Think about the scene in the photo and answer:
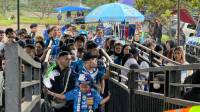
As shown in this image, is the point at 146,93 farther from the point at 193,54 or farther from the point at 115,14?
the point at 193,54

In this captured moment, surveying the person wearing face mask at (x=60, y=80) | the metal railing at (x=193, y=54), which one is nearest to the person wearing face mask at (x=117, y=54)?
the person wearing face mask at (x=60, y=80)

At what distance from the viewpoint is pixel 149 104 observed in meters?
8.59

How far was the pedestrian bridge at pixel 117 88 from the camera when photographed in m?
4.93

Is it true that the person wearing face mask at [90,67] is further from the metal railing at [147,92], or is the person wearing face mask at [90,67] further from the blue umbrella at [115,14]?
the blue umbrella at [115,14]

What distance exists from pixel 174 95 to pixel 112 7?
11.7 metres

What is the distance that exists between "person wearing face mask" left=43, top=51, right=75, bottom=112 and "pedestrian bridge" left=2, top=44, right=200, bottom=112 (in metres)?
0.19

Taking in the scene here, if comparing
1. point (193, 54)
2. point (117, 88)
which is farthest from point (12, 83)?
point (193, 54)

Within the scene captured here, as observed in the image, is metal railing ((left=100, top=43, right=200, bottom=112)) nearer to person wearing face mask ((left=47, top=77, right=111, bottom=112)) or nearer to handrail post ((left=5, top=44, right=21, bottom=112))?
person wearing face mask ((left=47, top=77, right=111, bottom=112))

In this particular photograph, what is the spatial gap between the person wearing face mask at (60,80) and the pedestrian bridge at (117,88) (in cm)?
19

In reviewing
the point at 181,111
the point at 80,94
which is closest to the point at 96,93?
the point at 80,94

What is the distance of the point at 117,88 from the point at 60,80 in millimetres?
2444

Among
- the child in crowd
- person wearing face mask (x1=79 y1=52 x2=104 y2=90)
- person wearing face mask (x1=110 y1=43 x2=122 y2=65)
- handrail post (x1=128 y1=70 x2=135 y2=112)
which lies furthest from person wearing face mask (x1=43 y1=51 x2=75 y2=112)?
person wearing face mask (x1=110 y1=43 x2=122 y2=65)

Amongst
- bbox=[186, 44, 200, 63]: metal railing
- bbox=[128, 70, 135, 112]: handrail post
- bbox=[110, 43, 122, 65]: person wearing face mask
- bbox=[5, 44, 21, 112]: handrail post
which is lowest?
bbox=[186, 44, 200, 63]: metal railing

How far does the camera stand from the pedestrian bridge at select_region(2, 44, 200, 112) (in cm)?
493
